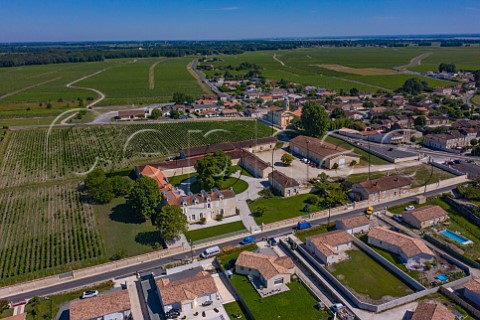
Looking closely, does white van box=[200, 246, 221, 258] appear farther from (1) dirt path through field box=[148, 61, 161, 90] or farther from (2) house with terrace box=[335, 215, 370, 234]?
(1) dirt path through field box=[148, 61, 161, 90]

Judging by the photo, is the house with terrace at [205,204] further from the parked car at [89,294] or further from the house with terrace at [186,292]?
the parked car at [89,294]

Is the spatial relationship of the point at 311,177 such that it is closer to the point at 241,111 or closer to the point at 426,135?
the point at 426,135

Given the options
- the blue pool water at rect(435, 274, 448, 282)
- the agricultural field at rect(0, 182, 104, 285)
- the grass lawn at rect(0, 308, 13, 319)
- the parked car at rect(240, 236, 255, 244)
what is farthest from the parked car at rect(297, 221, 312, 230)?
the grass lawn at rect(0, 308, 13, 319)

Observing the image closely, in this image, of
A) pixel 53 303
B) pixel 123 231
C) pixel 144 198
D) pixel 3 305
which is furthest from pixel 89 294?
pixel 144 198

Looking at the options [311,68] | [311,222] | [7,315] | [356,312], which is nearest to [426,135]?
[311,222]

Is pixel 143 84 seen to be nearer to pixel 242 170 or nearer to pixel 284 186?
pixel 242 170

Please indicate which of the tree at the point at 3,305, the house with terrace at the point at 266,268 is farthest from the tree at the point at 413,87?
A: the tree at the point at 3,305
